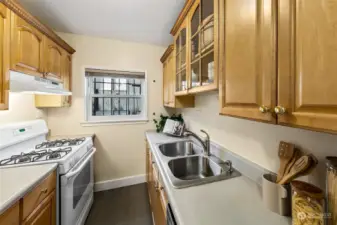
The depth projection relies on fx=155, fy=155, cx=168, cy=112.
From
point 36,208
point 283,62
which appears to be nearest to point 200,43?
point 283,62

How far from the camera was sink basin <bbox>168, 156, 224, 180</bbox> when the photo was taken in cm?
138

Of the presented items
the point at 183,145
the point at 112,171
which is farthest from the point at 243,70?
the point at 112,171

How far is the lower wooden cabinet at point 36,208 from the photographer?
35.3 inches

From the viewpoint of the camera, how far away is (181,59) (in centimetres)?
166

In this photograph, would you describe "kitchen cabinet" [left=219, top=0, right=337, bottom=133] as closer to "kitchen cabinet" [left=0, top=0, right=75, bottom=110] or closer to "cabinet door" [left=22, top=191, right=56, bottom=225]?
"cabinet door" [left=22, top=191, right=56, bottom=225]

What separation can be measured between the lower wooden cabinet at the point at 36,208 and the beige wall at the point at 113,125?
1263 mm

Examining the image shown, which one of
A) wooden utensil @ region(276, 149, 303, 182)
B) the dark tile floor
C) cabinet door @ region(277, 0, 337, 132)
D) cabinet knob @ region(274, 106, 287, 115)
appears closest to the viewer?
cabinet door @ region(277, 0, 337, 132)

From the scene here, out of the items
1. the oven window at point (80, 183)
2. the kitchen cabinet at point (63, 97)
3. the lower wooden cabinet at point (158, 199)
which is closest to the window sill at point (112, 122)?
the kitchen cabinet at point (63, 97)

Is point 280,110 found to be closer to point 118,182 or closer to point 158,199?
point 158,199

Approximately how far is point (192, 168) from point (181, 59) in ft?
3.67

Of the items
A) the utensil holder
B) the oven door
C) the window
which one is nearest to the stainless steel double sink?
the utensil holder

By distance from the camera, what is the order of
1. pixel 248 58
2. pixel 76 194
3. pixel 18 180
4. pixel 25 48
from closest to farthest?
pixel 248 58 < pixel 18 180 < pixel 25 48 < pixel 76 194

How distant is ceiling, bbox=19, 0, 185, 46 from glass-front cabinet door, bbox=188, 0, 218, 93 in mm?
555

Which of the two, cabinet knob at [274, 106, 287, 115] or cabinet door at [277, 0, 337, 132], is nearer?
cabinet door at [277, 0, 337, 132]
